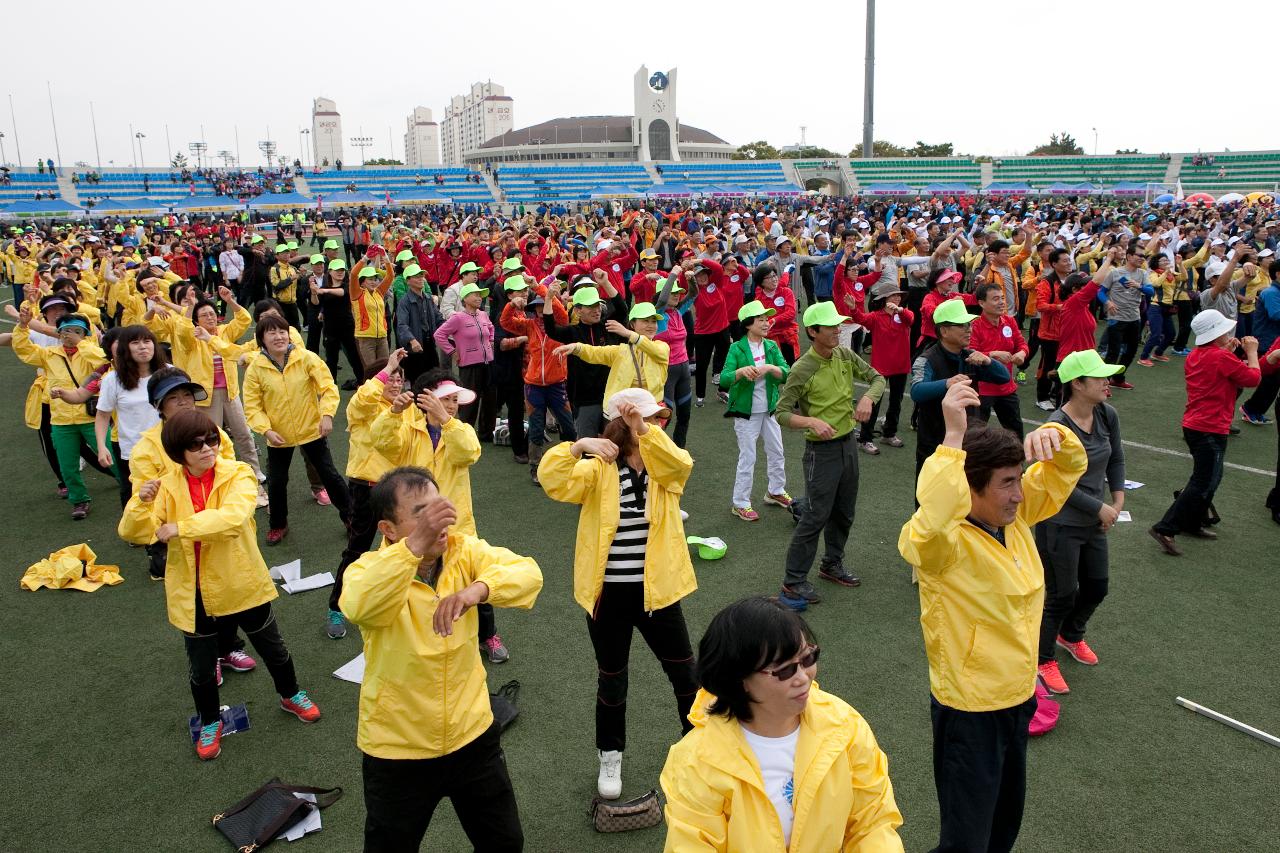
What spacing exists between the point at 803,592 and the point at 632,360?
90.7 inches

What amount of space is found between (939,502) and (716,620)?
1023 mm

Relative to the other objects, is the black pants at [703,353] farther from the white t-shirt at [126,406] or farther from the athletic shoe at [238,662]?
the athletic shoe at [238,662]

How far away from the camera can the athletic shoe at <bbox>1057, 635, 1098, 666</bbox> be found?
16.2ft

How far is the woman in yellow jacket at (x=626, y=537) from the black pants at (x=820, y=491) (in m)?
2.02

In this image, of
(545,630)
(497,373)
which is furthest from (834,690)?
(497,373)

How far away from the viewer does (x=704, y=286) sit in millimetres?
10492

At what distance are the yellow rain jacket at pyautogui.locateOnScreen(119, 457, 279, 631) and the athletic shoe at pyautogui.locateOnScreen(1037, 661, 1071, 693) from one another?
169 inches

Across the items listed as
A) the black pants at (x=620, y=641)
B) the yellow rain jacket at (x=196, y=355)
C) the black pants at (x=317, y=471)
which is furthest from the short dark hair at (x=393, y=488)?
the yellow rain jacket at (x=196, y=355)

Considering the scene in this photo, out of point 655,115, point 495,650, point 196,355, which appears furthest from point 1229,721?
point 655,115

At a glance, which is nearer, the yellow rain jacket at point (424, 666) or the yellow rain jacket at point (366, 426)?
the yellow rain jacket at point (424, 666)

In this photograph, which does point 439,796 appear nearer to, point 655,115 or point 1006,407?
point 1006,407

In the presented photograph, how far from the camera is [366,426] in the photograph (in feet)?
17.6

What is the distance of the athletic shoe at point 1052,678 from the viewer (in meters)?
4.62

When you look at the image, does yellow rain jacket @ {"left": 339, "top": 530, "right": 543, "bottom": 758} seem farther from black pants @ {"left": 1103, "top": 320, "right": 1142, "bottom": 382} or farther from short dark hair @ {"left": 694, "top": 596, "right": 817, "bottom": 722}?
black pants @ {"left": 1103, "top": 320, "right": 1142, "bottom": 382}
